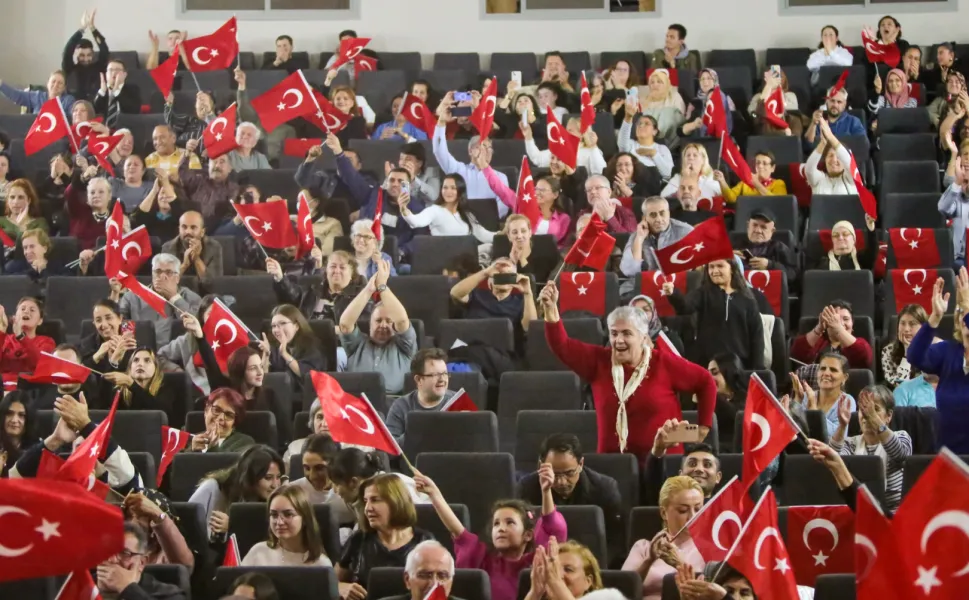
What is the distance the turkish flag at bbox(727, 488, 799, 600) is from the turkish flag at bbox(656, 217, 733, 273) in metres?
2.77

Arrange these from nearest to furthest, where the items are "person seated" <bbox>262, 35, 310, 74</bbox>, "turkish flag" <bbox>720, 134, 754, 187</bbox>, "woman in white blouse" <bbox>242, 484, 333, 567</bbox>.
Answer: "woman in white blouse" <bbox>242, 484, 333, 567</bbox> → "turkish flag" <bbox>720, 134, 754, 187</bbox> → "person seated" <bbox>262, 35, 310, 74</bbox>

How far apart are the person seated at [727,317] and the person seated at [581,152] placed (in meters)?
2.40

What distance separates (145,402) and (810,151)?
5.20 meters

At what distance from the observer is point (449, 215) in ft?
31.7

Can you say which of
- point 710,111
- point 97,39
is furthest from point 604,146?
point 97,39

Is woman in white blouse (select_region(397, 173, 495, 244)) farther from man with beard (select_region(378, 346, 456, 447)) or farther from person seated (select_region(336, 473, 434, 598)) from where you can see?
person seated (select_region(336, 473, 434, 598))

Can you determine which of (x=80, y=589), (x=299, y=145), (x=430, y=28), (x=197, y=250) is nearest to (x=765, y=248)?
(x=197, y=250)

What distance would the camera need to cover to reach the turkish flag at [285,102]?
1017cm

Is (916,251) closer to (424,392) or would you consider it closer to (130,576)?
(424,392)

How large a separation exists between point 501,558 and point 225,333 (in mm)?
2509

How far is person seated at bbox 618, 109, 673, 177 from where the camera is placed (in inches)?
416

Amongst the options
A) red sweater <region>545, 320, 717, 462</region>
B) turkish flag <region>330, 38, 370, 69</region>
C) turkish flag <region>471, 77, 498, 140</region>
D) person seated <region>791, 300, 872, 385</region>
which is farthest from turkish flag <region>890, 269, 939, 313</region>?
turkish flag <region>330, 38, 370, 69</region>

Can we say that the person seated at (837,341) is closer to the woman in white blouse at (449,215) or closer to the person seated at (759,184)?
the person seated at (759,184)

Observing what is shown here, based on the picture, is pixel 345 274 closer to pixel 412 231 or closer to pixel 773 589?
pixel 412 231
